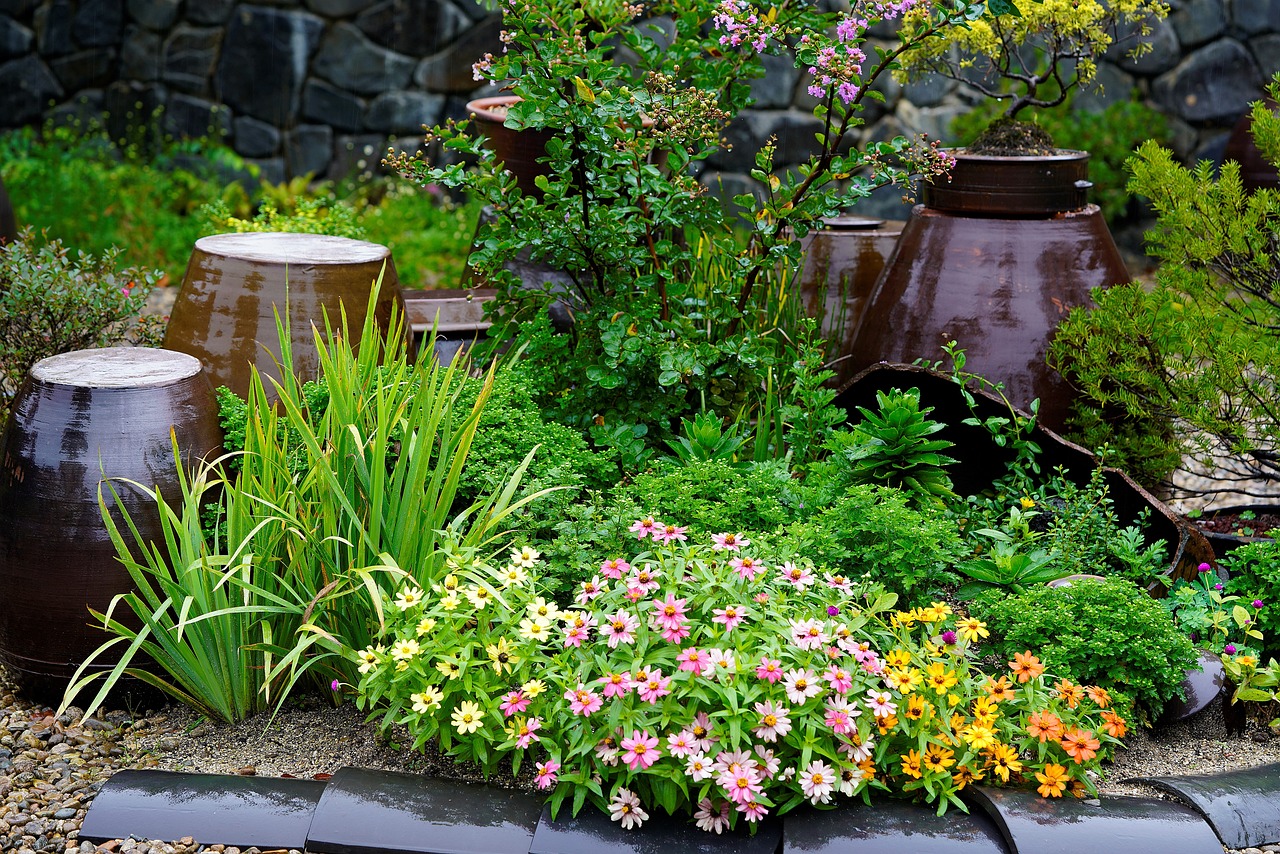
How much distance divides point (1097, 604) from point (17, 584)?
226 cm

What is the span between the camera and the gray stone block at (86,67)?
7.59m

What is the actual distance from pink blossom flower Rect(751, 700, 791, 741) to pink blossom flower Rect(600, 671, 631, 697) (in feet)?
0.74

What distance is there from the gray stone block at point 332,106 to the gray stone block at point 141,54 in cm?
100

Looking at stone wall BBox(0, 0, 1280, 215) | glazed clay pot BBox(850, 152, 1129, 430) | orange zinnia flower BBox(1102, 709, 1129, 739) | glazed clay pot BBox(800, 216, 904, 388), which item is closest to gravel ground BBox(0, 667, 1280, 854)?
orange zinnia flower BBox(1102, 709, 1129, 739)

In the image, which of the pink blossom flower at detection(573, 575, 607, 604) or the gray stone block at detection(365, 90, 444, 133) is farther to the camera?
the gray stone block at detection(365, 90, 444, 133)

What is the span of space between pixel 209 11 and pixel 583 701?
6.82m

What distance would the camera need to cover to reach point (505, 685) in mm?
2094

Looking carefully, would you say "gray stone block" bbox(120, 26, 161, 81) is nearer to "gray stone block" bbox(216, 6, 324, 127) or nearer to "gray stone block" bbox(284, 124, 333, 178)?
"gray stone block" bbox(216, 6, 324, 127)

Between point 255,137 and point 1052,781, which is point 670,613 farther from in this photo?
point 255,137

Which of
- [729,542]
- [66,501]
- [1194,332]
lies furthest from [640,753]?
[1194,332]

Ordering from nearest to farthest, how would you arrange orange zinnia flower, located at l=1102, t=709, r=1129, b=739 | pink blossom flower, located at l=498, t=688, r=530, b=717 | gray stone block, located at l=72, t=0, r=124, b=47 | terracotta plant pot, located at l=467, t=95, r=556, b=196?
pink blossom flower, located at l=498, t=688, r=530, b=717, orange zinnia flower, located at l=1102, t=709, r=1129, b=739, terracotta plant pot, located at l=467, t=95, r=556, b=196, gray stone block, located at l=72, t=0, r=124, b=47

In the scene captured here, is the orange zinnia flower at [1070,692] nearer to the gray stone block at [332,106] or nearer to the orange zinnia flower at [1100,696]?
the orange zinnia flower at [1100,696]

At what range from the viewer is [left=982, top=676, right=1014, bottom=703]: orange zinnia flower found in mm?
2104

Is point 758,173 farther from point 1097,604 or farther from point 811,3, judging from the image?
point 1097,604
